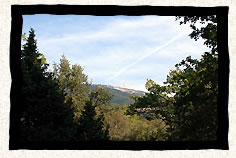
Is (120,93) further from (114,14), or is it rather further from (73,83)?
(114,14)

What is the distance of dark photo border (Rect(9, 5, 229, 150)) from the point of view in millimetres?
2537

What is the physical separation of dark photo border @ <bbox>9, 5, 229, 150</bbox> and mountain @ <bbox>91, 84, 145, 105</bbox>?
2.98 ft

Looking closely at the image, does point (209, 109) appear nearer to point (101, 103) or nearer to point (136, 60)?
point (136, 60)

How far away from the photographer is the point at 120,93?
354 centimetres

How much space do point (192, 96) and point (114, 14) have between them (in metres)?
2.07

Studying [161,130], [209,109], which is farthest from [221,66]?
[161,130]

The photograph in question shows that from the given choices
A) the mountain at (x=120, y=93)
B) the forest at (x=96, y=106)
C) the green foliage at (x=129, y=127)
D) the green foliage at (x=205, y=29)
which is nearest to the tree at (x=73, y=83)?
the forest at (x=96, y=106)

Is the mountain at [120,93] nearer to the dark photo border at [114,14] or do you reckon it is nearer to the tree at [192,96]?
the tree at [192,96]

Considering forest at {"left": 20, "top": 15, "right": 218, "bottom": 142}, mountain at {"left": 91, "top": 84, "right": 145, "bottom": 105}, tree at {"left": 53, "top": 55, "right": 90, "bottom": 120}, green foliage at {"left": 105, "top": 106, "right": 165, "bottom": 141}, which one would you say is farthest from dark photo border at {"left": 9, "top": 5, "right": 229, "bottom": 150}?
mountain at {"left": 91, "top": 84, "right": 145, "bottom": 105}

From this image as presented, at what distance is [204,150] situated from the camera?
259 centimetres

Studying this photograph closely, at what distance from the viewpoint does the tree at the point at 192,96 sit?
307 cm

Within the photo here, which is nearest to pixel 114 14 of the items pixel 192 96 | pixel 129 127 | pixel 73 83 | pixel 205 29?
pixel 73 83

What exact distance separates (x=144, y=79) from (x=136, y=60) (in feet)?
0.97

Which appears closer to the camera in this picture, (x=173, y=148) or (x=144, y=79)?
(x=173, y=148)
